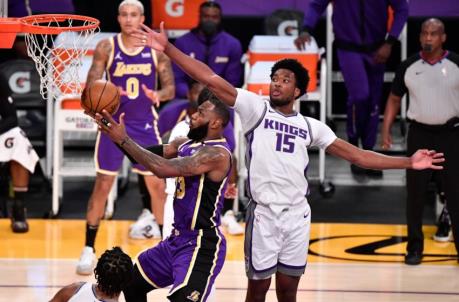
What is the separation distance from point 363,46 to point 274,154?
15.4 feet

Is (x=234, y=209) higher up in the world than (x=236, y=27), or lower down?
lower down

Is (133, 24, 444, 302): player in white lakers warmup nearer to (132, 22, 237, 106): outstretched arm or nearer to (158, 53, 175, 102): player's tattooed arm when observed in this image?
(132, 22, 237, 106): outstretched arm

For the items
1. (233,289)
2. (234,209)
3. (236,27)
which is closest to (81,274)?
(233,289)

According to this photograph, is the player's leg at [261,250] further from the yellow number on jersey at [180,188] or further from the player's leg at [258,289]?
the yellow number on jersey at [180,188]

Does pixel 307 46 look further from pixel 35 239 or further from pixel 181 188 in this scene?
pixel 181 188

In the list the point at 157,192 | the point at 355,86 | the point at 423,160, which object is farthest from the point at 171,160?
the point at 355,86

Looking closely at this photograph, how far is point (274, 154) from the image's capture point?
22.4ft

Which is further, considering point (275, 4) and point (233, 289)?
point (275, 4)

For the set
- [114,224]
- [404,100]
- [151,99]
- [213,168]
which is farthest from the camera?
[404,100]

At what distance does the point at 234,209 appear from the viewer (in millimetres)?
10672

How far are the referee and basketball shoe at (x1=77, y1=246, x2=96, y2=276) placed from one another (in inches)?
104

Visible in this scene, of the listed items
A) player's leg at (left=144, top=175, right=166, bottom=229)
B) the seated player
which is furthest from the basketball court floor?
the seated player

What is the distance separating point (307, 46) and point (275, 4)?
5.86 feet

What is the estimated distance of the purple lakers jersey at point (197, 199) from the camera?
22.0ft
